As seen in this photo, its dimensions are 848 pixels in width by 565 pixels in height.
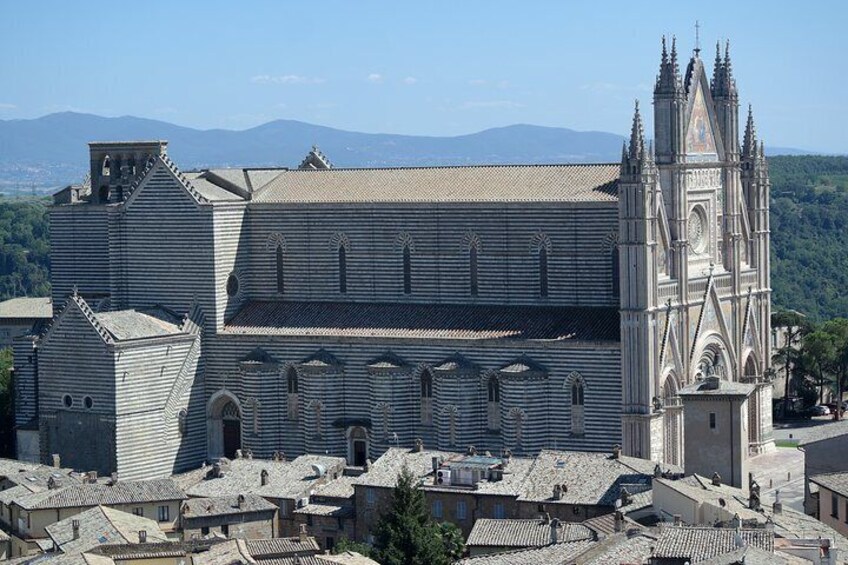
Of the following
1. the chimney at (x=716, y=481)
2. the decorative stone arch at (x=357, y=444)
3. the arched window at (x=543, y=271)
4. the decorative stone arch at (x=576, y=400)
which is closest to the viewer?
the chimney at (x=716, y=481)

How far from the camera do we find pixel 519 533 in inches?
1970

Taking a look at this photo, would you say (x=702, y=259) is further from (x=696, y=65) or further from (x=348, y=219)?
(x=348, y=219)

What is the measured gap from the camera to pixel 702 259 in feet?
223

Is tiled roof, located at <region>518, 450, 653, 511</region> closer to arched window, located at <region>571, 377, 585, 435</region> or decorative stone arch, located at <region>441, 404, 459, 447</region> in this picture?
arched window, located at <region>571, 377, 585, 435</region>

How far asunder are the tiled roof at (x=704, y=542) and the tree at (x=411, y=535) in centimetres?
699

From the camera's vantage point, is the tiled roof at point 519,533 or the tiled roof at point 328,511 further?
the tiled roof at point 328,511

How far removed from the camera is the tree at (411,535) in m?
49.8

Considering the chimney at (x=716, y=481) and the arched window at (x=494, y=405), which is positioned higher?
the arched window at (x=494, y=405)

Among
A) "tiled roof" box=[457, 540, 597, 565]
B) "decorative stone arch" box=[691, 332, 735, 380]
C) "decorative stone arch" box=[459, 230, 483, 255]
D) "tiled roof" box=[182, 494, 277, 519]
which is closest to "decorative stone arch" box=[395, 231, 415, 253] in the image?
"decorative stone arch" box=[459, 230, 483, 255]

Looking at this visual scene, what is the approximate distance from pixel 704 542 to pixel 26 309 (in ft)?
185

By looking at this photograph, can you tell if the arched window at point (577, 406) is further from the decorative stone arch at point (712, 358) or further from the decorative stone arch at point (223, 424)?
the decorative stone arch at point (223, 424)

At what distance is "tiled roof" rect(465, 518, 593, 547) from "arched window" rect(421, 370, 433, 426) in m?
13.9

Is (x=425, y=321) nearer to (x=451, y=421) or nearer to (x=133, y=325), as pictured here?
(x=451, y=421)

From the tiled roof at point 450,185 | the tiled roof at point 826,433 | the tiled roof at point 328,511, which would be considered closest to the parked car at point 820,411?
the tiled roof at point 826,433
